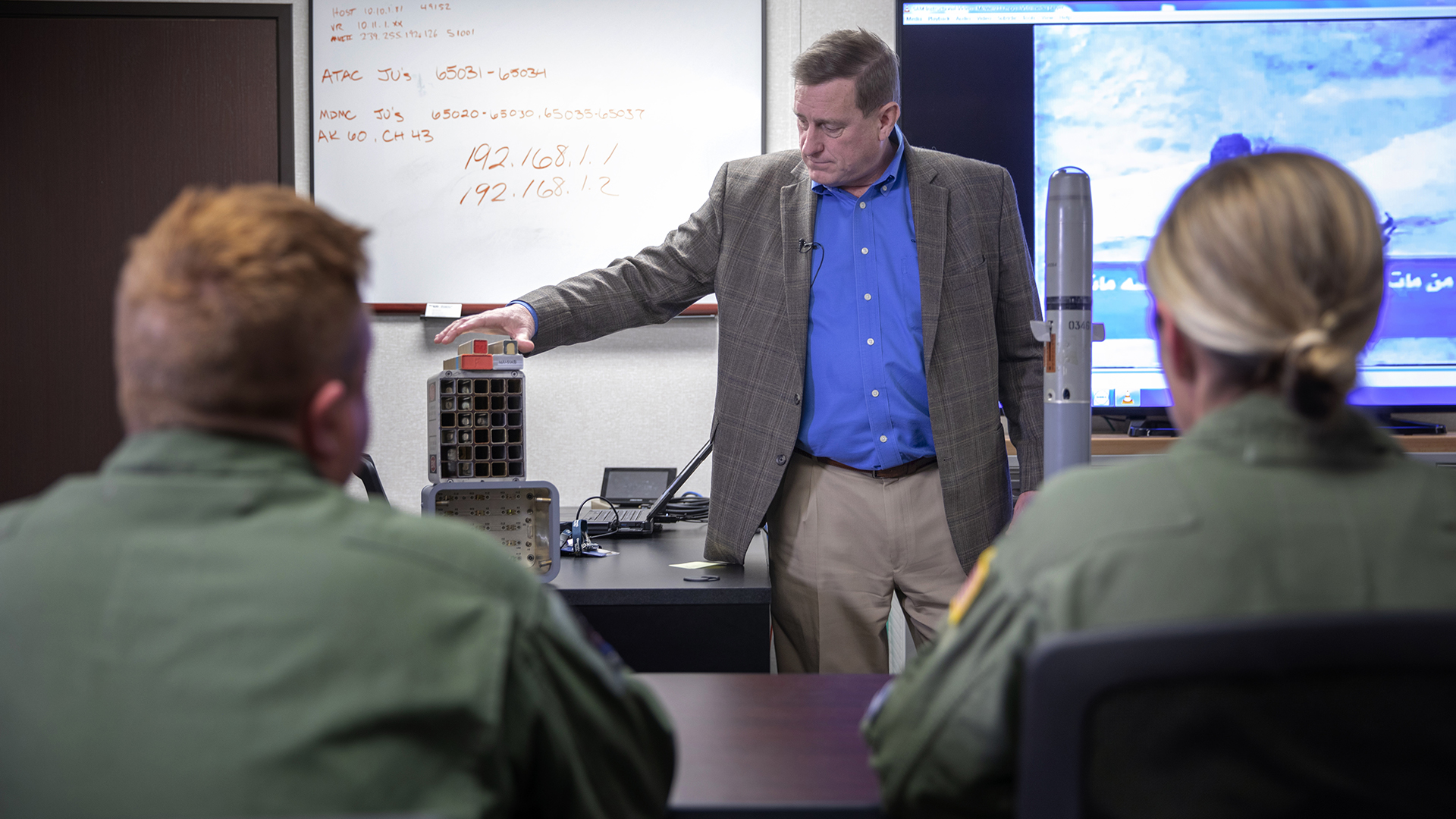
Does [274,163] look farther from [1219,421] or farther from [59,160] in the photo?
[1219,421]

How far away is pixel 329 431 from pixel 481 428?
0.91m

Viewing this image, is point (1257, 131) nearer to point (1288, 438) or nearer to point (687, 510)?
point (687, 510)

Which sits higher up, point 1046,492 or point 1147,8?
point 1147,8

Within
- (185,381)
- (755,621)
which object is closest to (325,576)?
(185,381)

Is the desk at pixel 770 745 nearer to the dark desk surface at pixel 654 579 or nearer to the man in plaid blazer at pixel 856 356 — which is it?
the dark desk surface at pixel 654 579

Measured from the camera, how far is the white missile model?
1.39m

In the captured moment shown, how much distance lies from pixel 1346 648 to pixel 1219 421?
21 centimetres

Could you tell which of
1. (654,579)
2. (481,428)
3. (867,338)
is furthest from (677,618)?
(867,338)

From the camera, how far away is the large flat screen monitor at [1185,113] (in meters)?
2.71

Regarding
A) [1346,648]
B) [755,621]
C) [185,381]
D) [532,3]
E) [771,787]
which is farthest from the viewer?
[532,3]

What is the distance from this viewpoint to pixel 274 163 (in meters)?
3.11

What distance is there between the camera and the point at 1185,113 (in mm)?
2736

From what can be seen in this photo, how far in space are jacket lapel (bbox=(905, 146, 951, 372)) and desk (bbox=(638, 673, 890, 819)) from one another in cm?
99

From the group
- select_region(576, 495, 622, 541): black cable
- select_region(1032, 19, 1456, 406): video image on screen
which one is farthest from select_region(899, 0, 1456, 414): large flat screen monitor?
select_region(576, 495, 622, 541): black cable
